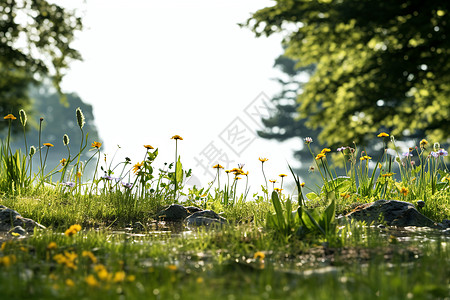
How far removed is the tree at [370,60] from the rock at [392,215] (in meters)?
6.64

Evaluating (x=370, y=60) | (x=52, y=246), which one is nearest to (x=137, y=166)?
(x=52, y=246)

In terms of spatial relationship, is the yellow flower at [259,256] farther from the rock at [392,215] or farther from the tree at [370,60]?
the tree at [370,60]

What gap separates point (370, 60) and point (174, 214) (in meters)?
8.87

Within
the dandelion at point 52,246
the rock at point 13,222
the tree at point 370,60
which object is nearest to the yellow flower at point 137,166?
the rock at point 13,222

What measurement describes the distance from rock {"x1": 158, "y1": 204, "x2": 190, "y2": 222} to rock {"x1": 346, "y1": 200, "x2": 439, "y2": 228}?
2.21 meters

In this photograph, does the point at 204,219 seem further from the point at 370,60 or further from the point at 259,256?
the point at 370,60

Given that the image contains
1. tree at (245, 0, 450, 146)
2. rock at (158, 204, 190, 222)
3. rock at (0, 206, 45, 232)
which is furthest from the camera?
tree at (245, 0, 450, 146)

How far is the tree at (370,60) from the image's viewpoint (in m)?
10.7

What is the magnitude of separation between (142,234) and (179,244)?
1.02 m

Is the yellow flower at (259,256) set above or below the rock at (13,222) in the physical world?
below

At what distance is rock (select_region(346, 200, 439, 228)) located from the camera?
4.92m

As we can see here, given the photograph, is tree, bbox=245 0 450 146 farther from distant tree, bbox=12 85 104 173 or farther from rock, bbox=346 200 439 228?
distant tree, bbox=12 85 104 173

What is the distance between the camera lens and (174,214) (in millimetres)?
5438

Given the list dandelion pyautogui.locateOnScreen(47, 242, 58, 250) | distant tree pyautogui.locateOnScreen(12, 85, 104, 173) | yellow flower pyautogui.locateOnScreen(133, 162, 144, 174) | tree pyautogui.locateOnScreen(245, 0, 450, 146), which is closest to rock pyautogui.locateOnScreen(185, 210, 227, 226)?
yellow flower pyautogui.locateOnScreen(133, 162, 144, 174)
